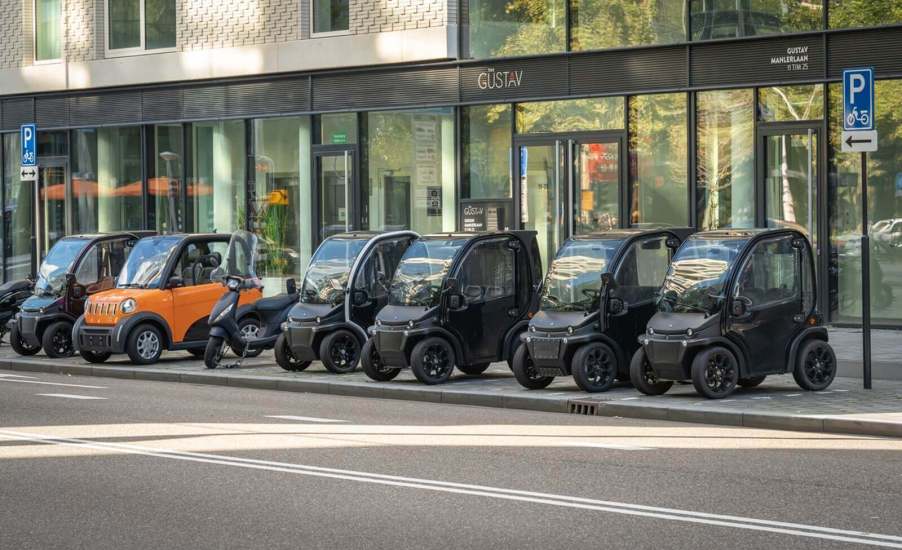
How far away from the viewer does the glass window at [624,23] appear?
22.8 m

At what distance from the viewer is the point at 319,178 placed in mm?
27609

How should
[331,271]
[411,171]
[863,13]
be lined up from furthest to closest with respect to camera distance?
1. [411,171]
2. [863,13]
3. [331,271]

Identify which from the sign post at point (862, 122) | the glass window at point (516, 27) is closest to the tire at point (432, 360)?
the sign post at point (862, 122)

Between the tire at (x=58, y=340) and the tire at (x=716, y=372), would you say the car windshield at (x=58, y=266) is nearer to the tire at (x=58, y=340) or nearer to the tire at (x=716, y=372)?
the tire at (x=58, y=340)

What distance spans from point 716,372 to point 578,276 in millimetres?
1997

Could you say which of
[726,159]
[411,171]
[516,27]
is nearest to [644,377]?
[726,159]

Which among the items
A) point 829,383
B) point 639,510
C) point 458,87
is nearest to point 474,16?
point 458,87

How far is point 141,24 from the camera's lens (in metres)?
30.6

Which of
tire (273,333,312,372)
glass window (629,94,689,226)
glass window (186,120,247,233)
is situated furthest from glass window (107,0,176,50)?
tire (273,333,312,372)

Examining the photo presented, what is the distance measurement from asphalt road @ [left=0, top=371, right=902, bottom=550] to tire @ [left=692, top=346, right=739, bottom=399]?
101cm

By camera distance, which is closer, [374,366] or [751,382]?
[751,382]

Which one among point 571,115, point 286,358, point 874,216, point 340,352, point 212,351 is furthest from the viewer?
point 571,115

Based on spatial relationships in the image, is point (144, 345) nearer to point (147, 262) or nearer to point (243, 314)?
point (147, 262)

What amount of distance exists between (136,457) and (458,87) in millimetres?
15216
